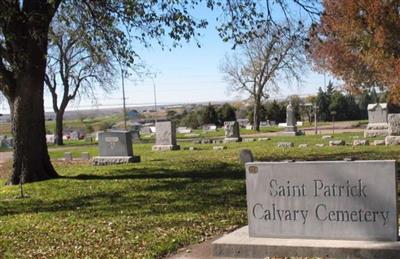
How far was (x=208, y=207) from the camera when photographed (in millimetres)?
10664

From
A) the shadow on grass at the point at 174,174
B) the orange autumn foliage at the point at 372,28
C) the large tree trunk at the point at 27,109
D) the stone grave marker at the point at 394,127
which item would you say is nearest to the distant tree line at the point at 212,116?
the orange autumn foliage at the point at 372,28

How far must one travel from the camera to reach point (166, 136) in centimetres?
3027

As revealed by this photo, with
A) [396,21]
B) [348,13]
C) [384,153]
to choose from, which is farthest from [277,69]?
[384,153]

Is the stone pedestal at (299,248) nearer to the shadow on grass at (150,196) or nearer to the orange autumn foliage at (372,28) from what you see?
the shadow on grass at (150,196)

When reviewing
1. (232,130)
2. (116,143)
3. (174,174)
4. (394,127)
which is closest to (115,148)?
(116,143)

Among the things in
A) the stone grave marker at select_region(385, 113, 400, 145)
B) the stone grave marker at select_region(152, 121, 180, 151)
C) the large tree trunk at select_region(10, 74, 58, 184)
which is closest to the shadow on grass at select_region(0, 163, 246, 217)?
the large tree trunk at select_region(10, 74, 58, 184)

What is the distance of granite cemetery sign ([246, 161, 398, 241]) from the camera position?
6195 mm

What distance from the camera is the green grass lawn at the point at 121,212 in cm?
813

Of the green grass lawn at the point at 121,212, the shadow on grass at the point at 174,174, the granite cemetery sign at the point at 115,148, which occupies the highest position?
the granite cemetery sign at the point at 115,148

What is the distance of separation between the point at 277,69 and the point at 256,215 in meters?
50.1

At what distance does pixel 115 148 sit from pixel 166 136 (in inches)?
313

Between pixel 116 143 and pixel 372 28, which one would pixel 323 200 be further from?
pixel 372 28

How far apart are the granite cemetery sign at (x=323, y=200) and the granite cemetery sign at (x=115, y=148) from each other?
50.7 feet

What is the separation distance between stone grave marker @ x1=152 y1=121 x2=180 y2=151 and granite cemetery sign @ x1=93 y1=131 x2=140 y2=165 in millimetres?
7247
